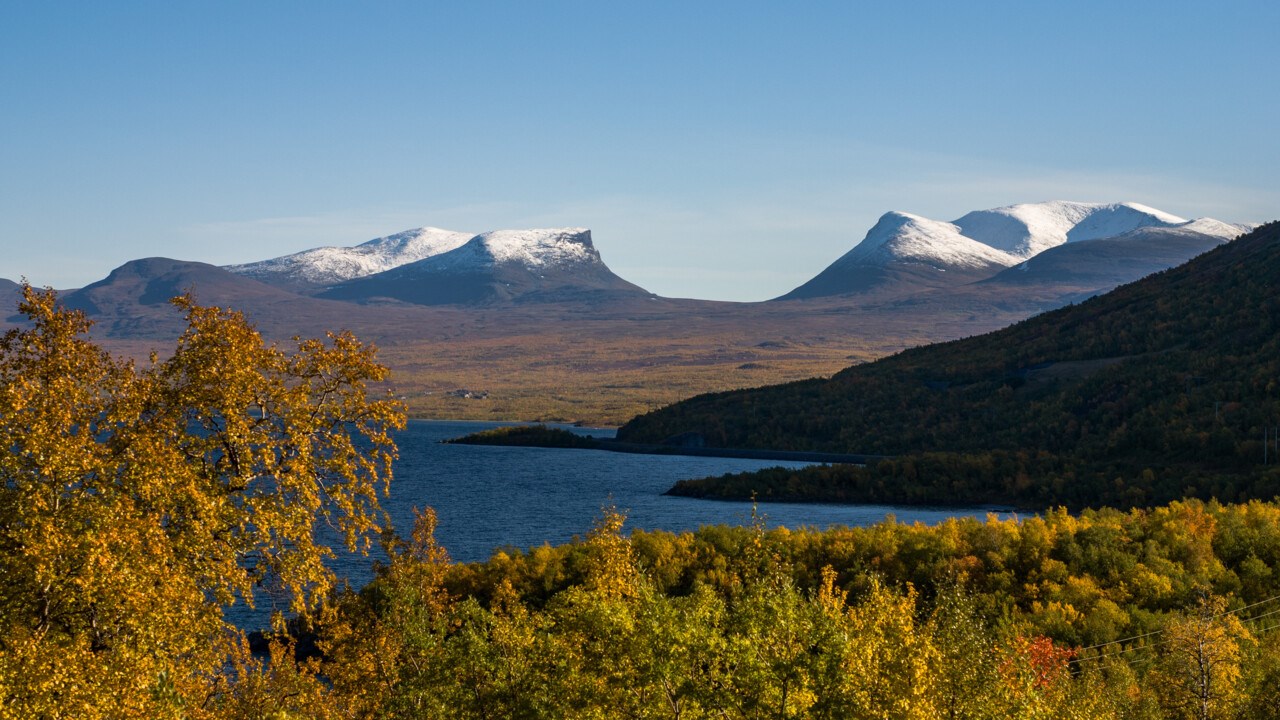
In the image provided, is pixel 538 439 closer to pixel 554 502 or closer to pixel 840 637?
pixel 554 502

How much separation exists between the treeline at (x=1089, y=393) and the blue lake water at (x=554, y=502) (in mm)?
14562

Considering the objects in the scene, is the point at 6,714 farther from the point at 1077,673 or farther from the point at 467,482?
the point at 467,482

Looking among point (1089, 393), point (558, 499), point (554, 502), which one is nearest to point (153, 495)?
point (554, 502)

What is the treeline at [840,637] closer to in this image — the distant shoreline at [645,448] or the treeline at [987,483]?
the treeline at [987,483]

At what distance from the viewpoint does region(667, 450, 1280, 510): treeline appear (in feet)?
321

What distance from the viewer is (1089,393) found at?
5231 inches

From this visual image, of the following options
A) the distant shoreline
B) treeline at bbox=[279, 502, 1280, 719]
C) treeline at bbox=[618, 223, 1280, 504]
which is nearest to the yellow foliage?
treeline at bbox=[279, 502, 1280, 719]

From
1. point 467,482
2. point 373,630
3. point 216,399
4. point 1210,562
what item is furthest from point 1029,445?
point 216,399

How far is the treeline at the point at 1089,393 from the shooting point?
365 ft

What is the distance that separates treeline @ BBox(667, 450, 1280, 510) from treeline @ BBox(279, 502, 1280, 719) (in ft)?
133

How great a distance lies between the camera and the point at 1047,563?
56.0 metres

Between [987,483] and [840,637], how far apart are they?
331ft

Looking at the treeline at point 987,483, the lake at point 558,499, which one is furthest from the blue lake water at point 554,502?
the treeline at point 987,483

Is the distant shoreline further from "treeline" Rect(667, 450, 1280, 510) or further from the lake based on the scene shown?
"treeline" Rect(667, 450, 1280, 510)
